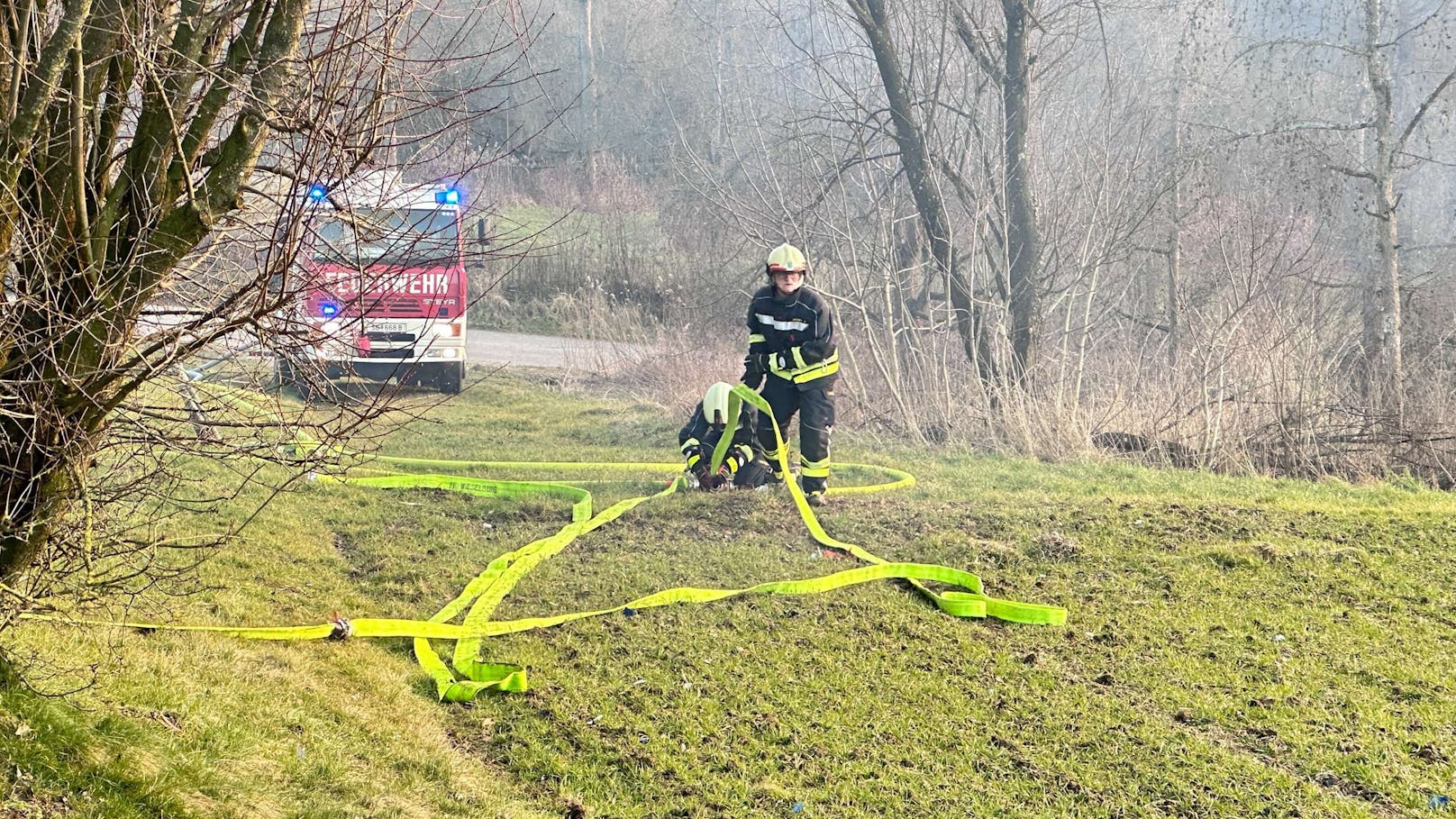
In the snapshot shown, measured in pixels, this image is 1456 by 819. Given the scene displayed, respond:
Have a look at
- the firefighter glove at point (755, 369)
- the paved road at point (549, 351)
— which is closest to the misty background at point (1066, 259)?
the paved road at point (549, 351)

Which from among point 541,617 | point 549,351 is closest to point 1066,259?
point 541,617

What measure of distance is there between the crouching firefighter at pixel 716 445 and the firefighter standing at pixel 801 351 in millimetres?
406

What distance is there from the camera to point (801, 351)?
904 centimetres

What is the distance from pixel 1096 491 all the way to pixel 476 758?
6464 mm

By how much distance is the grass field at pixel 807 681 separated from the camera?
14.0 ft

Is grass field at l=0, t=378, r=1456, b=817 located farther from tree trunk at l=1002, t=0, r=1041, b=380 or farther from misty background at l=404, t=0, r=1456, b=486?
tree trunk at l=1002, t=0, r=1041, b=380

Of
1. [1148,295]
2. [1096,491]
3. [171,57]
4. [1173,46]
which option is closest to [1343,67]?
[1173,46]

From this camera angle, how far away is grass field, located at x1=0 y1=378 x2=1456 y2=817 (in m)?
4.26

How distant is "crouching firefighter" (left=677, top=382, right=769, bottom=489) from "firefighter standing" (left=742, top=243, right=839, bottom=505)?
406mm

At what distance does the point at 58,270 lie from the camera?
3594mm

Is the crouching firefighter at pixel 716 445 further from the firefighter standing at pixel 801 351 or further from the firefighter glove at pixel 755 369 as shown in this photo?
the firefighter standing at pixel 801 351

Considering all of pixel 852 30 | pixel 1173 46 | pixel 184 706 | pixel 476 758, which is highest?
pixel 1173 46

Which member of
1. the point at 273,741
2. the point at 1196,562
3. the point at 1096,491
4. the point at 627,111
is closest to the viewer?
the point at 273,741

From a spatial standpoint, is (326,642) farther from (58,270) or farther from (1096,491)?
(1096,491)
